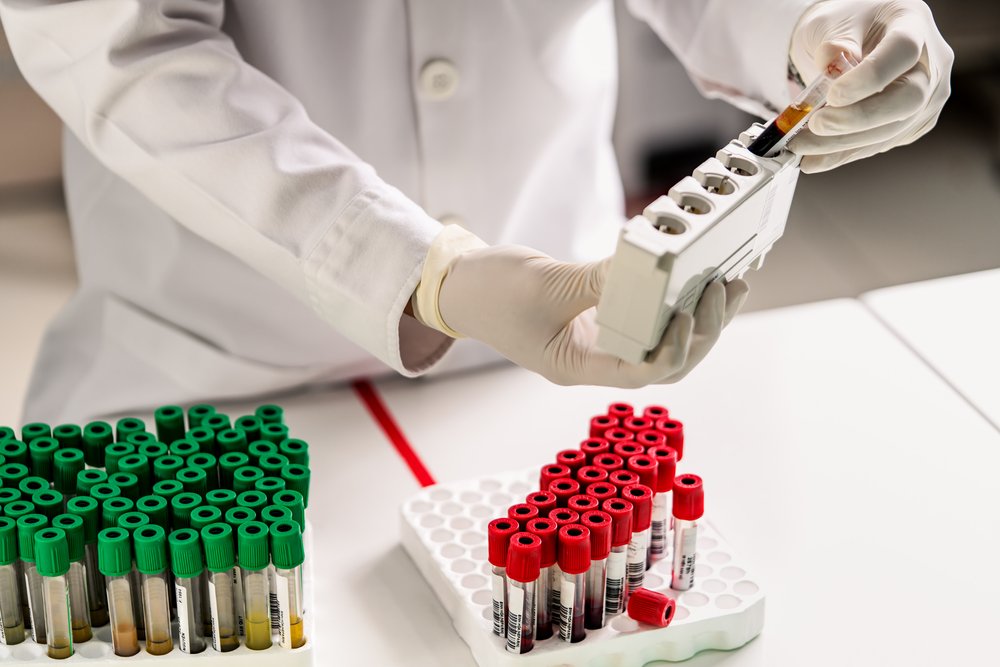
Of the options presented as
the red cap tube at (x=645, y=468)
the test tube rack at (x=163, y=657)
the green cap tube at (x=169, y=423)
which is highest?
the red cap tube at (x=645, y=468)

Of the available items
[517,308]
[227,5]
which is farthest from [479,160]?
[517,308]

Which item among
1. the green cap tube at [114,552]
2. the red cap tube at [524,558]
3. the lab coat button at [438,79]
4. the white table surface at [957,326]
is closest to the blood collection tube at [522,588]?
the red cap tube at [524,558]

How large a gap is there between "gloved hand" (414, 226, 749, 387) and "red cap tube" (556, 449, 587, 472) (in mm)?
133

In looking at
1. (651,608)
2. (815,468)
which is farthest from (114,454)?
(815,468)

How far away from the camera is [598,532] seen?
1064 millimetres

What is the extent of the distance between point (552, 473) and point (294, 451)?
0.26 meters

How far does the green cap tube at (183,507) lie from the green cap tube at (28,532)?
0.11 metres

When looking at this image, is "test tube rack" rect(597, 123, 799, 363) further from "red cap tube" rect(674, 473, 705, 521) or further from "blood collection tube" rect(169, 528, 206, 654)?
"blood collection tube" rect(169, 528, 206, 654)

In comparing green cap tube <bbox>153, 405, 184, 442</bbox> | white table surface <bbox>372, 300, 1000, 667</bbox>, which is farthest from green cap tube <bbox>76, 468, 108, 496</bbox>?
white table surface <bbox>372, 300, 1000, 667</bbox>

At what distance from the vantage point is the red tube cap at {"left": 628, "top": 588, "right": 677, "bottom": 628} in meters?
1.09

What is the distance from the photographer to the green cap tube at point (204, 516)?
3.48 ft

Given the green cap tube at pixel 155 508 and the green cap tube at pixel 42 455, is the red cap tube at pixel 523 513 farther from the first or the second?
the green cap tube at pixel 42 455

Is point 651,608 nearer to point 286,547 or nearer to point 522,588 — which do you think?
point 522,588

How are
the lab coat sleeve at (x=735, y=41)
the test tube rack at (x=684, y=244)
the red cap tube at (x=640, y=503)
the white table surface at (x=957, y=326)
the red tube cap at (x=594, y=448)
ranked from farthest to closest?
the white table surface at (x=957, y=326) → the lab coat sleeve at (x=735, y=41) → the red tube cap at (x=594, y=448) → the red cap tube at (x=640, y=503) → the test tube rack at (x=684, y=244)
